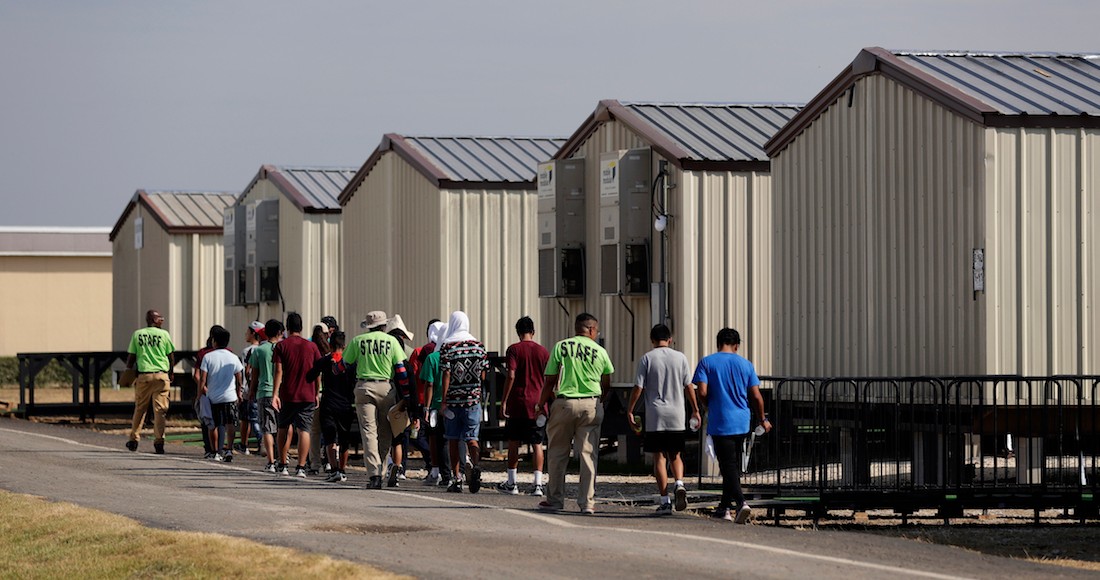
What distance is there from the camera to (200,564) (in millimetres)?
11391

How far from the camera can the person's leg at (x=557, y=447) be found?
14779 millimetres

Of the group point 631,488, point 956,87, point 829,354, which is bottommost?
point 631,488

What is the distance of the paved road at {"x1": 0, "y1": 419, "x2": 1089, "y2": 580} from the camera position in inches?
430

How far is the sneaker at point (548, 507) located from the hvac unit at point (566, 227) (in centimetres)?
858

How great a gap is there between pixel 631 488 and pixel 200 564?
25.8ft

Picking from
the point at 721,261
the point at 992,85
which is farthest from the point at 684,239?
the point at 992,85

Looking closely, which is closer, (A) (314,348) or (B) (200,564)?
(B) (200,564)

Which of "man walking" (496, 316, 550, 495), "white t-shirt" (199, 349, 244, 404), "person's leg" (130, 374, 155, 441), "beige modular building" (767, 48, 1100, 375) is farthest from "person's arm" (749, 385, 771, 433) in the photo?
"person's leg" (130, 374, 155, 441)

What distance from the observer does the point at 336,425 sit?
18.2 metres

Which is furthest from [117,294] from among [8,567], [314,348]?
[8,567]

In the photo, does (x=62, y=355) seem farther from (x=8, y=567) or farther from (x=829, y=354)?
(x=8, y=567)

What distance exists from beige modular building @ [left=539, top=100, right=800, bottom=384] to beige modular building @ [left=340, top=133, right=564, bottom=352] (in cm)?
382

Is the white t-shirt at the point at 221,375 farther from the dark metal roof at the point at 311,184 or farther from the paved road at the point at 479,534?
the dark metal roof at the point at 311,184

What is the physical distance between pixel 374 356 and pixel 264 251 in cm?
1535
